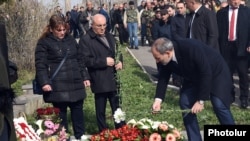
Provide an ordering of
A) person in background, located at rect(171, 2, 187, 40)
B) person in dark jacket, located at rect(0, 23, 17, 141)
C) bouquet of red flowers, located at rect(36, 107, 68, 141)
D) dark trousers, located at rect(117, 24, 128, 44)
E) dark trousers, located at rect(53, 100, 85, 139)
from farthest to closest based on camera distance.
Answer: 1. dark trousers, located at rect(117, 24, 128, 44)
2. person in background, located at rect(171, 2, 187, 40)
3. dark trousers, located at rect(53, 100, 85, 139)
4. bouquet of red flowers, located at rect(36, 107, 68, 141)
5. person in dark jacket, located at rect(0, 23, 17, 141)

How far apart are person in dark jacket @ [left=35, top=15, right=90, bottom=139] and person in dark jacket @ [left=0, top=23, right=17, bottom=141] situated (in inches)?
95.1

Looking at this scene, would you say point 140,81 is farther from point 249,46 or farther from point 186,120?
point 186,120

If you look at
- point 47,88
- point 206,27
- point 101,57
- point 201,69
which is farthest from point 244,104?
point 47,88

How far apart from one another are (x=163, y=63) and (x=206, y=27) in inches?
101

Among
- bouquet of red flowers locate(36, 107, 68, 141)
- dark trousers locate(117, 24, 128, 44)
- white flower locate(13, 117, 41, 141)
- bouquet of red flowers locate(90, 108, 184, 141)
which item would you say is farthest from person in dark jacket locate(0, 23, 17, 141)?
dark trousers locate(117, 24, 128, 44)

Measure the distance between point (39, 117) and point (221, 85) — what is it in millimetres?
2010

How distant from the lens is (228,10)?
29.3 feet

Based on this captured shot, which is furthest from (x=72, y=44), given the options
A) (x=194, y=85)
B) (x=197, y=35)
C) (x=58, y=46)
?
(x=197, y=35)

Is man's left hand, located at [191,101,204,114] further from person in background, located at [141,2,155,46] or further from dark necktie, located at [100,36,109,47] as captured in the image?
person in background, located at [141,2,155,46]

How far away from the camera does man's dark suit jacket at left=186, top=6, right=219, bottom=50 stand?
8.54m

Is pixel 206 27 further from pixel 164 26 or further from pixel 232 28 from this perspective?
pixel 164 26

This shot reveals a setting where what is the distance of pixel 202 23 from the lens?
8.62 meters

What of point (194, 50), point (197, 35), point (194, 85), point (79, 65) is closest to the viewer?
point (194, 50)

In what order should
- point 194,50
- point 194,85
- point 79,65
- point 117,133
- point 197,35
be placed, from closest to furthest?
point 117,133 → point 194,50 → point 194,85 → point 79,65 → point 197,35
